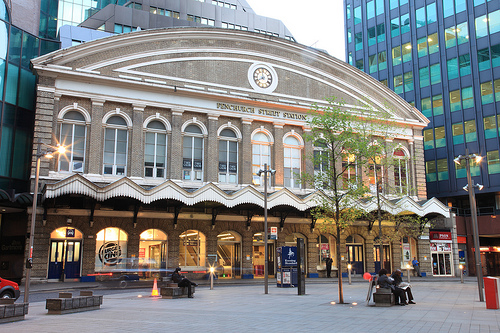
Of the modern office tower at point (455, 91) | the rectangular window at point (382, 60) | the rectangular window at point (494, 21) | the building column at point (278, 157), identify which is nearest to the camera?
the building column at point (278, 157)

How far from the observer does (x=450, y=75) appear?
4769 centimetres

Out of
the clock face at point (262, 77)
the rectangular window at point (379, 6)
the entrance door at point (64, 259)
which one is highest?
the rectangular window at point (379, 6)

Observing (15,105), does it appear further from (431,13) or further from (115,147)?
(431,13)

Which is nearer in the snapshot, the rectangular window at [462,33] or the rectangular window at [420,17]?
the rectangular window at [462,33]

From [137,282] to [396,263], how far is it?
2109cm

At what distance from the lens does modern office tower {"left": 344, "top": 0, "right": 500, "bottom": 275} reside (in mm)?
43938

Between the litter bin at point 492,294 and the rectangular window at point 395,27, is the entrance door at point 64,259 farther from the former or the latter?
the rectangular window at point 395,27

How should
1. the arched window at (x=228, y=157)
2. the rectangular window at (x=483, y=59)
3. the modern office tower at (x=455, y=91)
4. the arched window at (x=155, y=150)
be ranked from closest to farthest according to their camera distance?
the arched window at (x=155, y=150) < the arched window at (x=228, y=157) < the modern office tower at (x=455, y=91) < the rectangular window at (x=483, y=59)

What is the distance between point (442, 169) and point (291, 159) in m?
20.8

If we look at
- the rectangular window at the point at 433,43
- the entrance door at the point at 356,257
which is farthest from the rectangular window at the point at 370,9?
the entrance door at the point at 356,257

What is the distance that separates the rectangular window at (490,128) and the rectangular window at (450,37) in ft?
29.2

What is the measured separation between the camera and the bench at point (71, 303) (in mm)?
14281

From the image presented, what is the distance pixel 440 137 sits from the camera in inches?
1889

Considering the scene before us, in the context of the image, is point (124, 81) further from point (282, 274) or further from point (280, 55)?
point (282, 274)
